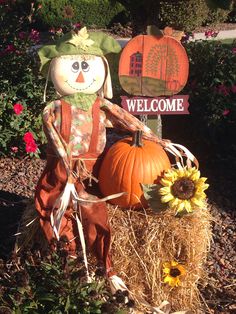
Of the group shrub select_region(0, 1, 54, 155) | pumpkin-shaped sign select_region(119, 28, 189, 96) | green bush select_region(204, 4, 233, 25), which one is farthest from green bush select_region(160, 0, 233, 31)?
pumpkin-shaped sign select_region(119, 28, 189, 96)

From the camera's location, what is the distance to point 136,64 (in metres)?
3.52

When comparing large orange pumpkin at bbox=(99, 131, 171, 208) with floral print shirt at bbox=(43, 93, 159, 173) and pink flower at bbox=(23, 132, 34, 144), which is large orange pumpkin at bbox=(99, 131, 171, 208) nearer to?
floral print shirt at bbox=(43, 93, 159, 173)

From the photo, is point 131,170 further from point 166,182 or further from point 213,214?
point 213,214

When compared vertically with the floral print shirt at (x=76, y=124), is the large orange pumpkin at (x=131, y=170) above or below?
below

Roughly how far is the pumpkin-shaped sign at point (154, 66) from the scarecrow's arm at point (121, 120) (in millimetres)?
240

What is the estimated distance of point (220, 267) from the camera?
3.76 m

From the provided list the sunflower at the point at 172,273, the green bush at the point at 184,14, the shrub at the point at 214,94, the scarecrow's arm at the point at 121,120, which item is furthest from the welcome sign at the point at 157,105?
the green bush at the point at 184,14

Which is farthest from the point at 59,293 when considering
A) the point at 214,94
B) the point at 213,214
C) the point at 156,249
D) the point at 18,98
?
the point at 214,94

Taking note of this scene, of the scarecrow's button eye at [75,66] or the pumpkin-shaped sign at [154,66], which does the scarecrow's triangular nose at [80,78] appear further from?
the pumpkin-shaped sign at [154,66]

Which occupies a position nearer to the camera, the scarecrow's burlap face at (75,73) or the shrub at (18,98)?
the scarecrow's burlap face at (75,73)

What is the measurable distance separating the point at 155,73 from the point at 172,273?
1.23m

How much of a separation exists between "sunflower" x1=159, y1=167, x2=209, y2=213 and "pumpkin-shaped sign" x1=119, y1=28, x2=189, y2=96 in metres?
0.69

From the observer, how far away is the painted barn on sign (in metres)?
3.50

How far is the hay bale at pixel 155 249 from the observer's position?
3.12 metres
